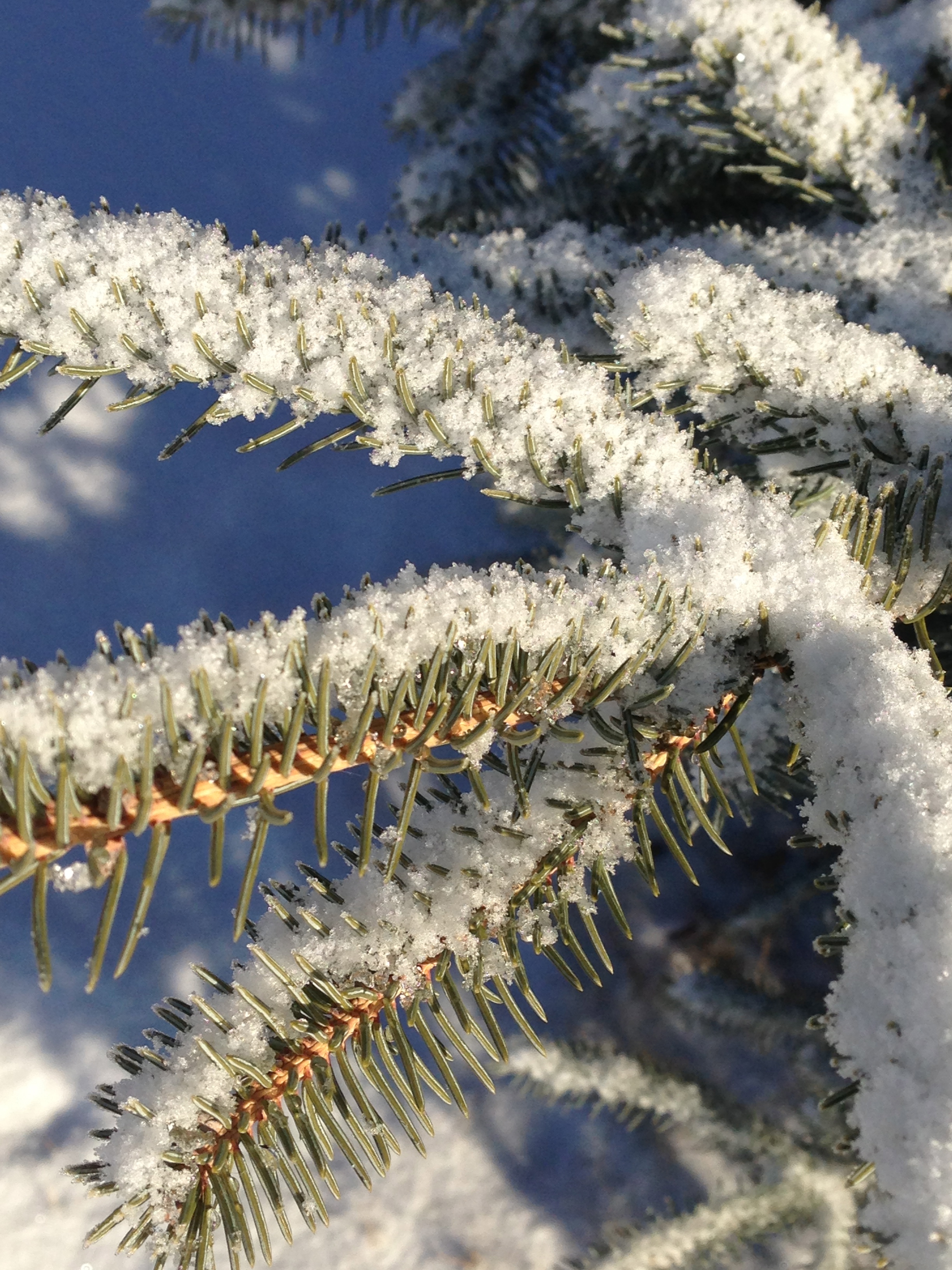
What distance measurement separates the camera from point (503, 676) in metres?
0.42

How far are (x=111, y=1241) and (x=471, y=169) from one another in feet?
4.87

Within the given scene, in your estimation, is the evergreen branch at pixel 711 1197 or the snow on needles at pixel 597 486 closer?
the snow on needles at pixel 597 486

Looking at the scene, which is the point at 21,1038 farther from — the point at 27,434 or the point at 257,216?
the point at 257,216

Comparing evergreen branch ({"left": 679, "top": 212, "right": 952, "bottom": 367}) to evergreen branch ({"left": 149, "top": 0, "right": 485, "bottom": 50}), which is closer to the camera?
evergreen branch ({"left": 679, "top": 212, "right": 952, "bottom": 367})

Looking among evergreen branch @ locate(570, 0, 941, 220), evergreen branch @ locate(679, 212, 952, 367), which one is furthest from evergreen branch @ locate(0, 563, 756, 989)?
evergreen branch @ locate(570, 0, 941, 220)

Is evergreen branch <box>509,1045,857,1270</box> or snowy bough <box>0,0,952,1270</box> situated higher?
snowy bough <box>0,0,952,1270</box>

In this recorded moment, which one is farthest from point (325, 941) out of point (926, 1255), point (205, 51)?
point (205, 51)

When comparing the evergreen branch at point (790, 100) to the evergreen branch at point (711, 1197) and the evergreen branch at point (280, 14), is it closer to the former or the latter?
the evergreen branch at point (280, 14)

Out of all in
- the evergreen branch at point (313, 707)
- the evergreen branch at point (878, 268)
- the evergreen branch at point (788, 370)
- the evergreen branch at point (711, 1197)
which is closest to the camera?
the evergreen branch at point (313, 707)

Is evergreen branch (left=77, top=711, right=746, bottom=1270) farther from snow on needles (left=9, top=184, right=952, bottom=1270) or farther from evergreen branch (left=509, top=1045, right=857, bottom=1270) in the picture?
evergreen branch (left=509, top=1045, right=857, bottom=1270)

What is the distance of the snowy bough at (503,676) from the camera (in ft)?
1.19

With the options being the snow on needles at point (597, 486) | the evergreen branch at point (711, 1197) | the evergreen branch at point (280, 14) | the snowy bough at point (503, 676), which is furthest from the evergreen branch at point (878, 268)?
the evergreen branch at point (711, 1197)

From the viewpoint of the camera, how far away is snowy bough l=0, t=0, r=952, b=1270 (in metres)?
0.36

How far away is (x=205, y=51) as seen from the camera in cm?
139
